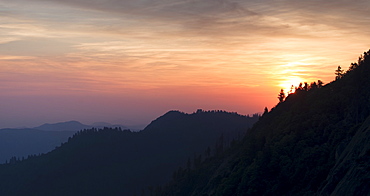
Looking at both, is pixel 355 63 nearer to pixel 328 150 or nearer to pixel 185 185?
pixel 328 150

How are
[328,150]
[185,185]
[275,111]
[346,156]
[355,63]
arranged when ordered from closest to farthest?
[346,156] → [328,150] → [355,63] → [275,111] → [185,185]

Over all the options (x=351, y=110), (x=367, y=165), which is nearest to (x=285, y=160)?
(x=351, y=110)

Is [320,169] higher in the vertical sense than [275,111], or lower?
lower

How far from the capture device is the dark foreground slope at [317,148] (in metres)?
57.7

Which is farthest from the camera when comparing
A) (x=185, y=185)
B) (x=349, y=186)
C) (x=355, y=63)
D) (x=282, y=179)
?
(x=185, y=185)

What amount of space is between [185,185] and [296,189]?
367ft

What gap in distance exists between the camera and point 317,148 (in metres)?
80.5

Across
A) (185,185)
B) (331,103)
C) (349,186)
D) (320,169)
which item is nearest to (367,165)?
(349,186)

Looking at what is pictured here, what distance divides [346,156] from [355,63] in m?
60.8

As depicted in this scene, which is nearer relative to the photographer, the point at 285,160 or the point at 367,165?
the point at 367,165

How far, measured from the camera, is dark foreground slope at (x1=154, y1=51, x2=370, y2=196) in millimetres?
57719

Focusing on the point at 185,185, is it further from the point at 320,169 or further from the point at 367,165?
the point at 367,165

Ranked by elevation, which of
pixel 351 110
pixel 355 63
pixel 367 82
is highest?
pixel 355 63

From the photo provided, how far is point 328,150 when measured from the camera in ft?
255
